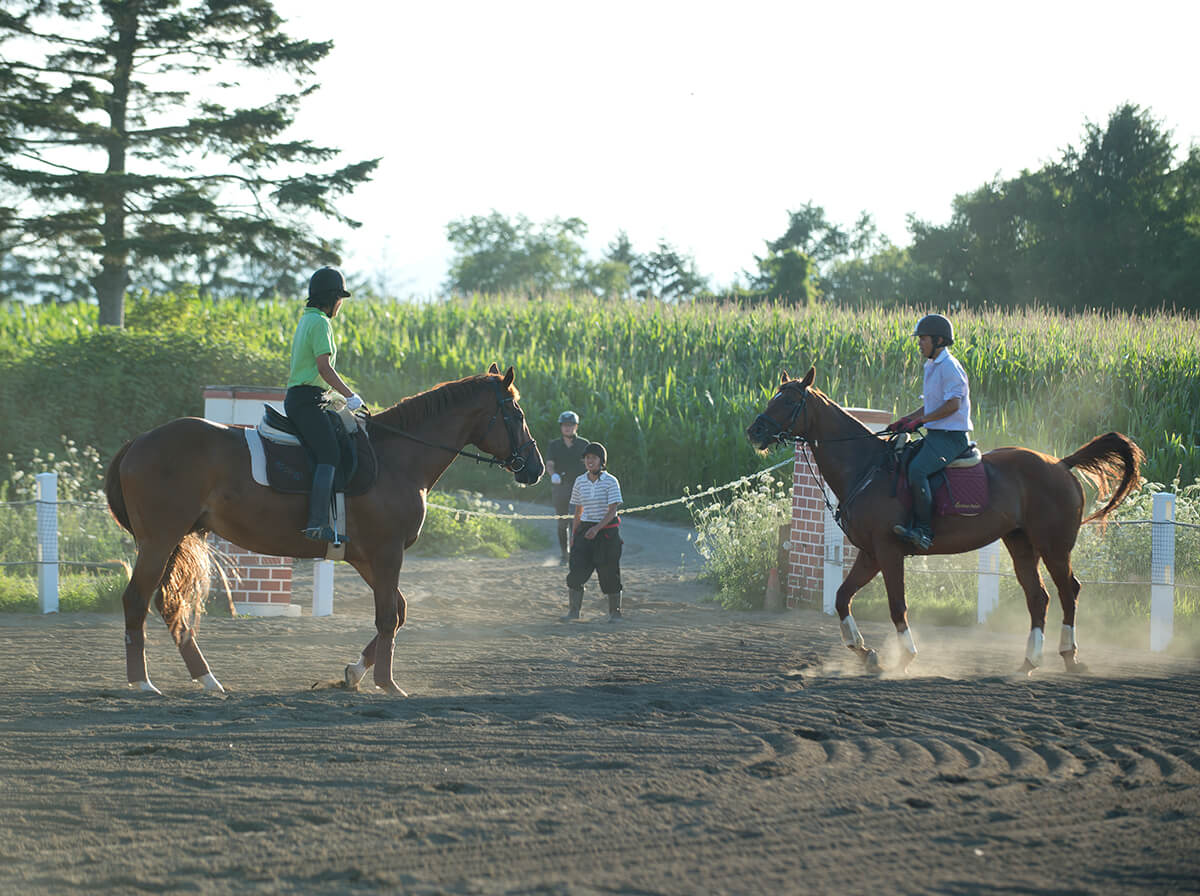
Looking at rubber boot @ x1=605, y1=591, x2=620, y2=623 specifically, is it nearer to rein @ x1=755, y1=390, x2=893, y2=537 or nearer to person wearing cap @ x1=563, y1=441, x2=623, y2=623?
person wearing cap @ x1=563, y1=441, x2=623, y2=623

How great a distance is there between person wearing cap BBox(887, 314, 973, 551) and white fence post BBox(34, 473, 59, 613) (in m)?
8.56

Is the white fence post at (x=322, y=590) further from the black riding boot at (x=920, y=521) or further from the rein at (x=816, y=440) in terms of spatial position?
the black riding boot at (x=920, y=521)

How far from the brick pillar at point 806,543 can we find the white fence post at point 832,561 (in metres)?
0.10

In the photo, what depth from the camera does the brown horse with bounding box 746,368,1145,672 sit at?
9.12 metres

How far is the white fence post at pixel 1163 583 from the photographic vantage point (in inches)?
422

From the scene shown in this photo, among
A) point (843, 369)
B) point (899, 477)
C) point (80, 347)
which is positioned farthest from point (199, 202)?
point (899, 477)

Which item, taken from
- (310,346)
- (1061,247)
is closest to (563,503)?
(310,346)

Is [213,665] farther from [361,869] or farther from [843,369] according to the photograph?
[843,369]

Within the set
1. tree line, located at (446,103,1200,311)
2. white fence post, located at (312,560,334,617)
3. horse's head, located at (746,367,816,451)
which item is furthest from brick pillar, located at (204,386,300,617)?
tree line, located at (446,103,1200,311)

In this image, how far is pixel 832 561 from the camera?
1277 cm

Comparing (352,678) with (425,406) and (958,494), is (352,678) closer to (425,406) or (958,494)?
(425,406)

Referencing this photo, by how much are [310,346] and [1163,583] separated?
812 cm

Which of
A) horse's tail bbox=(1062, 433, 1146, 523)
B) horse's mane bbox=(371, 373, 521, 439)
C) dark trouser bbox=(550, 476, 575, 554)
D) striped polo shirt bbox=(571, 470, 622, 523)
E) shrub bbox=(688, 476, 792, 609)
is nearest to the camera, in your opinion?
horse's mane bbox=(371, 373, 521, 439)

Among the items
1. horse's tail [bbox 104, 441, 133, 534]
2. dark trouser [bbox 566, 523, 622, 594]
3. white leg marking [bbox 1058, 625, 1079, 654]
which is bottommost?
white leg marking [bbox 1058, 625, 1079, 654]
